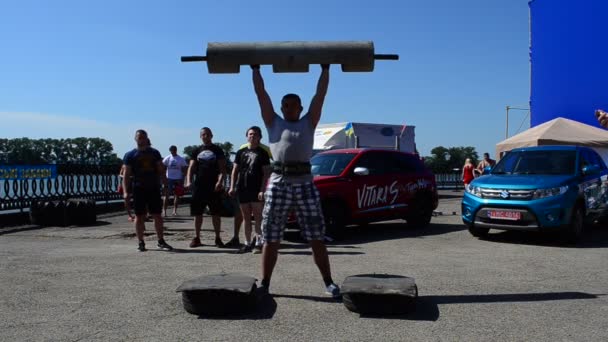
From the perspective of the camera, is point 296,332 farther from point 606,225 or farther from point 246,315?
point 606,225


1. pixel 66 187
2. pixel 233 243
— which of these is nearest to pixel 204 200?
pixel 233 243

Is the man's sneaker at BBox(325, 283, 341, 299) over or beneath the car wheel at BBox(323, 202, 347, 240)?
beneath

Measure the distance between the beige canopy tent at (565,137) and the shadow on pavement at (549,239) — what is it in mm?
4302

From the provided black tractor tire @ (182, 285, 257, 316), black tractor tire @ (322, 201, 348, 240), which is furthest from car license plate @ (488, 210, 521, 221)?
black tractor tire @ (182, 285, 257, 316)

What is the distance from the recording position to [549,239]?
30.9ft

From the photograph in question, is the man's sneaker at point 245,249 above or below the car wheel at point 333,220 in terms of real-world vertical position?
below

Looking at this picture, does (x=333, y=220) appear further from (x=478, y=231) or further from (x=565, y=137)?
(x=565, y=137)

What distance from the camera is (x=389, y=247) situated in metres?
8.30

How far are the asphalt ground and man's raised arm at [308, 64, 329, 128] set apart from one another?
1627 millimetres

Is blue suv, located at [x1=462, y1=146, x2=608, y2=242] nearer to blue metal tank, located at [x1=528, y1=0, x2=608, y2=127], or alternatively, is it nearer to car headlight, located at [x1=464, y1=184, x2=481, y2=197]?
car headlight, located at [x1=464, y1=184, x2=481, y2=197]

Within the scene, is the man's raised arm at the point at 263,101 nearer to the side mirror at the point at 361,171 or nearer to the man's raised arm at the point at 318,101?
the man's raised arm at the point at 318,101

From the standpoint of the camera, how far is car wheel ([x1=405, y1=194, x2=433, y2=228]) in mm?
10867

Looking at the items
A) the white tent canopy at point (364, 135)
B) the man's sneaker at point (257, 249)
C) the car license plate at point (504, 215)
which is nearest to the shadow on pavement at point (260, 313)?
the man's sneaker at point (257, 249)

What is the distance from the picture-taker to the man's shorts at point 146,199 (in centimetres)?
765
